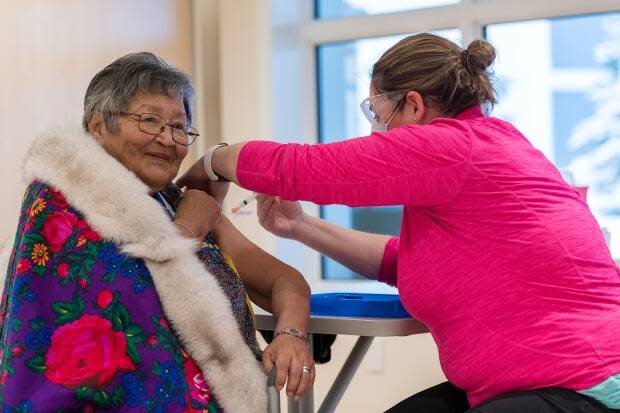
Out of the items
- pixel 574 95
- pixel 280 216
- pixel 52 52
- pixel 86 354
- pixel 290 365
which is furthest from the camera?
pixel 574 95

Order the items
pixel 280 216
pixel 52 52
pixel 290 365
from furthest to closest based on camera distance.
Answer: pixel 52 52
pixel 280 216
pixel 290 365

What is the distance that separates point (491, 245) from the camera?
1.46m

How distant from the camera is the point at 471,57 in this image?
1.62 meters

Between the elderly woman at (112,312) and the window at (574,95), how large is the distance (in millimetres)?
1916

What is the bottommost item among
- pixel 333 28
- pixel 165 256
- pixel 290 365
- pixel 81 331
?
pixel 290 365

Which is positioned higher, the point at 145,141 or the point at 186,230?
the point at 145,141

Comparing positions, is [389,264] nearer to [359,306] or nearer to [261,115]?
[359,306]

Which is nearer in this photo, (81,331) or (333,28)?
(81,331)

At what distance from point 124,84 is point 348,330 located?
0.65 m

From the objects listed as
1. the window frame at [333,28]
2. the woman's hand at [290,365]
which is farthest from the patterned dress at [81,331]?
the window frame at [333,28]

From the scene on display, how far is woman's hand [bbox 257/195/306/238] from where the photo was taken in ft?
6.45

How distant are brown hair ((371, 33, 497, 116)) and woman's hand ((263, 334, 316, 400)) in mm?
521

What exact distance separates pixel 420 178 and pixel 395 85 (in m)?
0.25

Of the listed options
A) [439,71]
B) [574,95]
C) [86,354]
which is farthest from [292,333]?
[574,95]
